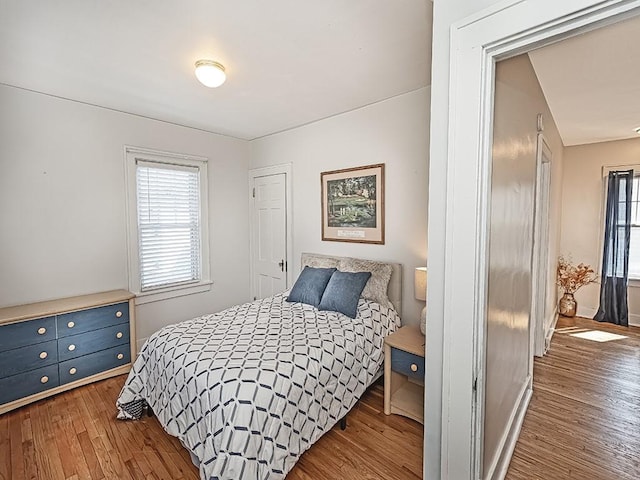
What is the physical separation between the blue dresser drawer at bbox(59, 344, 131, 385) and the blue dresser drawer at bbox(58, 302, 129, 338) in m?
0.24

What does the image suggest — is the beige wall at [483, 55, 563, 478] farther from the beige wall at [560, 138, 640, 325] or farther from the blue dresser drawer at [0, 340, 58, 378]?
the blue dresser drawer at [0, 340, 58, 378]

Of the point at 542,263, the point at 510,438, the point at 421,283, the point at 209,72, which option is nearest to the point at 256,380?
the point at 421,283

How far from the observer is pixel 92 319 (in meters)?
2.75

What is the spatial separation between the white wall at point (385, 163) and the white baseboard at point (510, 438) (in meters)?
0.94

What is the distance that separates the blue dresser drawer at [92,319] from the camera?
2605mm

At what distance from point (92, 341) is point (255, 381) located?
1.99 meters

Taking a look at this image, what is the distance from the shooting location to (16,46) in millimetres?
1953

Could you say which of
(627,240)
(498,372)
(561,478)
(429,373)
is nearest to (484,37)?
(429,373)

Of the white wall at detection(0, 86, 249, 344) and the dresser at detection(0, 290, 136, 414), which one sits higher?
the white wall at detection(0, 86, 249, 344)

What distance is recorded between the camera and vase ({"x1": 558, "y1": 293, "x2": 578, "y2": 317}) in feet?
14.6

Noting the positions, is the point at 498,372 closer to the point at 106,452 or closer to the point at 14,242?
the point at 106,452

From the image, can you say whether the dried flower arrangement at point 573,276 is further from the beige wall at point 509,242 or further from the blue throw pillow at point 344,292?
the blue throw pillow at point 344,292

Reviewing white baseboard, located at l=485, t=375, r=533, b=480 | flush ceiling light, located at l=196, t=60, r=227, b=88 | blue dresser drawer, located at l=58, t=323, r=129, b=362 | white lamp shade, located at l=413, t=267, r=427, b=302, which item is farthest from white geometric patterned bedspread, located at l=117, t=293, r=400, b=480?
flush ceiling light, located at l=196, t=60, r=227, b=88

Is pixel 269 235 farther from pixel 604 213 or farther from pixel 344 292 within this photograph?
pixel 604 213
